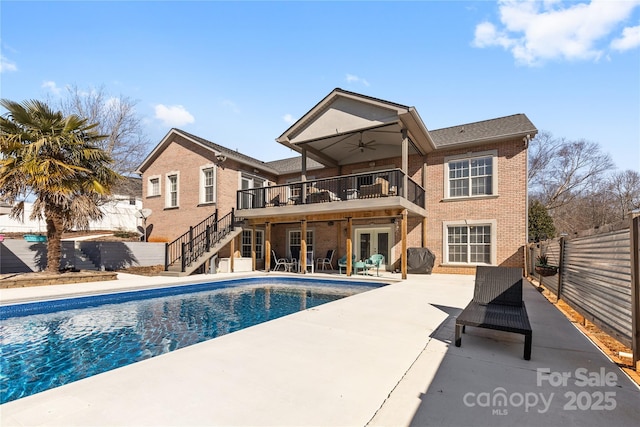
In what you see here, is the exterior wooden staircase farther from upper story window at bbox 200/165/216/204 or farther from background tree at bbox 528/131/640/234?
background tree at bbox 528/131/640/234

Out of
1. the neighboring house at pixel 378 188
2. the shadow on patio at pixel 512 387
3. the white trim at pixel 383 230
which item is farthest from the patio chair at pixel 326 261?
the shadow on patio at pixel 512 387

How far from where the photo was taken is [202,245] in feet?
43.6

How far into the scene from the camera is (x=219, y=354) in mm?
3365

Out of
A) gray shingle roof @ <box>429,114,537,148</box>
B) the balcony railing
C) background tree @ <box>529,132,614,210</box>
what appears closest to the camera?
the balcony railing

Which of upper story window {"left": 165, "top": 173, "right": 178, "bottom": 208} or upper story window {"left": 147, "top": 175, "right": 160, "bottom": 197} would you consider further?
upper story window {"left": 147, "top": 175, "right": 160, "bottom": 197}

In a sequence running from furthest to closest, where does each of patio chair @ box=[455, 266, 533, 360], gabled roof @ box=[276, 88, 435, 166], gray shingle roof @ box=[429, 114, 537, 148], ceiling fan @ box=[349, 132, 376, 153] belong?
ceiling fan @ box=[349, 132, 376, 153] → gray shingle roof @ box=[429, 114, 537, 148] → gabled roof @ box=[276, 88, 435, 166] → patio chair @ box=[455, 266, 533, 360]

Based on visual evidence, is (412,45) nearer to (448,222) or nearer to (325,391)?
(448,222)

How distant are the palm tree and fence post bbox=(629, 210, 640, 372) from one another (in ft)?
41.0

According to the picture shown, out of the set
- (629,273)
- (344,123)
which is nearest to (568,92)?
(344,123)

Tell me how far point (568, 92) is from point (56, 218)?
19.1m

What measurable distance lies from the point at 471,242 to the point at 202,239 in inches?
447

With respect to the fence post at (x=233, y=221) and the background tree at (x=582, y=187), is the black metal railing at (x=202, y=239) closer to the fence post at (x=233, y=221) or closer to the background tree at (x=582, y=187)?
the fence post at (x=233, y=221)

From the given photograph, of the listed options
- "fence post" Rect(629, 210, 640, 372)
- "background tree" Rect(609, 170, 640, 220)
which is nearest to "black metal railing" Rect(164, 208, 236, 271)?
"fence post" Rect(629, 210, 640, 372)

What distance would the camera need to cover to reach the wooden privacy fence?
323cm
